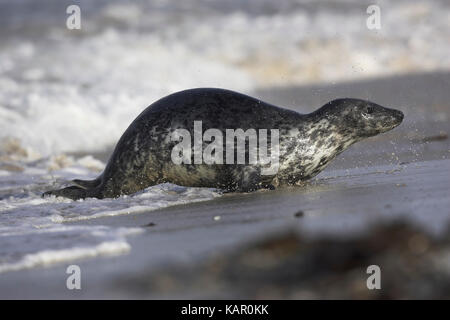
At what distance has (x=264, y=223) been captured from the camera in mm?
4652

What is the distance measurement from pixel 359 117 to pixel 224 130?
1133 millimetres

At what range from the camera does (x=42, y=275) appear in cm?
377

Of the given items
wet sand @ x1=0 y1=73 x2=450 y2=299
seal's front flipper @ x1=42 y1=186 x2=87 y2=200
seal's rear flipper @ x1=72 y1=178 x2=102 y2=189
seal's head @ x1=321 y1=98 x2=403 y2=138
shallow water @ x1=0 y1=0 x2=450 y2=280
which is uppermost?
shallow water @ x1=0 y1=0 x2=450 y2=280

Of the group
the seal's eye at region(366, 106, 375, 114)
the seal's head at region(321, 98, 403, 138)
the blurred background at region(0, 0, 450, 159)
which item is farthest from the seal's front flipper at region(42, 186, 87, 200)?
the blurred background at region(0, 0, 450, 159)

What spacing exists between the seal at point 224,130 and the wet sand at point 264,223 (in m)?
0.24

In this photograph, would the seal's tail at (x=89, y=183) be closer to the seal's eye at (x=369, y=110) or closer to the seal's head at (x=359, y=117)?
→ the seal's head at (x=359, y=117)

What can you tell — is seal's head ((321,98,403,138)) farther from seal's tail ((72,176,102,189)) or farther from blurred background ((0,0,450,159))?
blurred background ((0,0,450,159))

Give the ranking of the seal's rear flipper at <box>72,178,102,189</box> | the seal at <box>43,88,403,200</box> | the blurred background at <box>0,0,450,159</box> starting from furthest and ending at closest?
the blurred background at <box>0,0,450,159</box> → the seal's rear flipper at <box>72,178,102,189</box> → the seal at <box>43,88,403,200</box>

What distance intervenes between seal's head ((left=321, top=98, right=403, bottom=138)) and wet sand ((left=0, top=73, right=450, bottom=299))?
0.38 m

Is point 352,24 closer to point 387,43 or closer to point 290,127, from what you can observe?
point 387,43

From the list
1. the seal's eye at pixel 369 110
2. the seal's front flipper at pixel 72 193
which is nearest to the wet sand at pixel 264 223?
the seal's eye at pixel 369 110

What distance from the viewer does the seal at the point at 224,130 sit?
21.5 feet

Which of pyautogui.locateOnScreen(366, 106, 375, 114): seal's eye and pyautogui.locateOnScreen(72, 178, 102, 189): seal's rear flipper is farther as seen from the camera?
pyautogui.locateOnScreen(72, 178, 102, 189): seal's rear flipper

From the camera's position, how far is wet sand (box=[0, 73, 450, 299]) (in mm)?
3223
